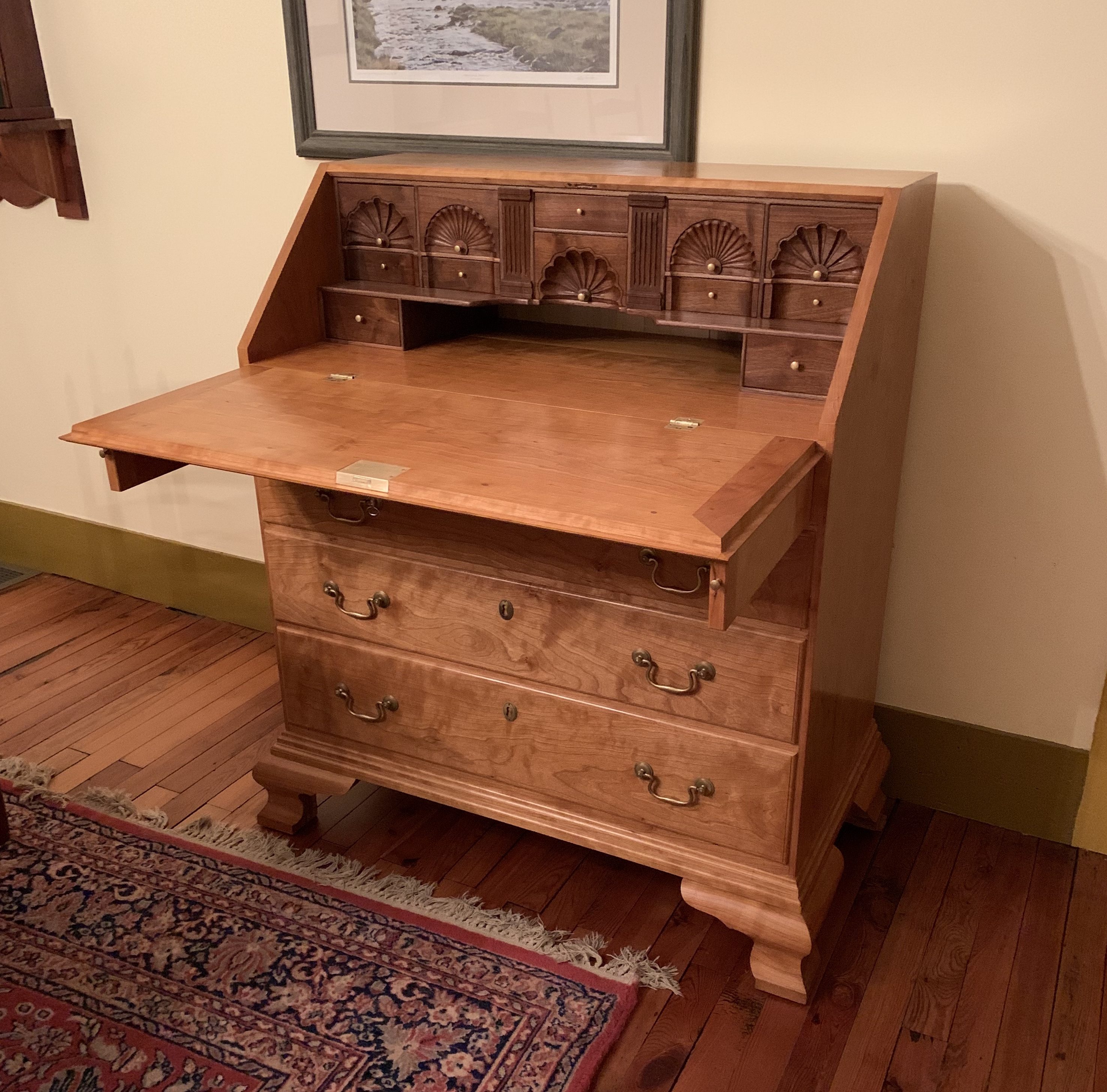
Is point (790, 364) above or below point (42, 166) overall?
below

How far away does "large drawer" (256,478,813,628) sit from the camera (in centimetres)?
163

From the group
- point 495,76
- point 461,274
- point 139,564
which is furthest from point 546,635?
point 139,564

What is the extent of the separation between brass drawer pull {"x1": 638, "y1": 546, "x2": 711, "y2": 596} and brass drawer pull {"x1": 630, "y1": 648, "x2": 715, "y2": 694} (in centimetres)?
12

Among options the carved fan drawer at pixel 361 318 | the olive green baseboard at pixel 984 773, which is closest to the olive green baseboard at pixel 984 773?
the olive green baseboard at pixel 984 773

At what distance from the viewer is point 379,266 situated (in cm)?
208

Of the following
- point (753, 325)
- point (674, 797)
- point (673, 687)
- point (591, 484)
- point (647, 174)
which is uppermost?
point (647, 174)

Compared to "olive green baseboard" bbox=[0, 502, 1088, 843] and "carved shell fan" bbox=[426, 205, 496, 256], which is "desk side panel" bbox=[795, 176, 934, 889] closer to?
"olive green baseboard" bbox=[0, 502, 1088, 843]

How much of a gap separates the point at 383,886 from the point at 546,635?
0.63m

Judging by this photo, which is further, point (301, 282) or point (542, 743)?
point (301, 282)

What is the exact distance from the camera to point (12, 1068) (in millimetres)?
1702

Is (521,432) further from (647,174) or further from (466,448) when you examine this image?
(647,174)

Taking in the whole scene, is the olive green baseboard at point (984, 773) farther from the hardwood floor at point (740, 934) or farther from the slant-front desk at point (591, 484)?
the slant-front desk at point (591, 484)

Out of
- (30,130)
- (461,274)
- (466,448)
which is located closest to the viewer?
(466,448)

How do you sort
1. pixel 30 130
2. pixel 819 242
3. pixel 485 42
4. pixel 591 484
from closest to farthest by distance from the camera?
pixel 591 484, pixel 819 242, pixel 485 42, pixel 30 130
